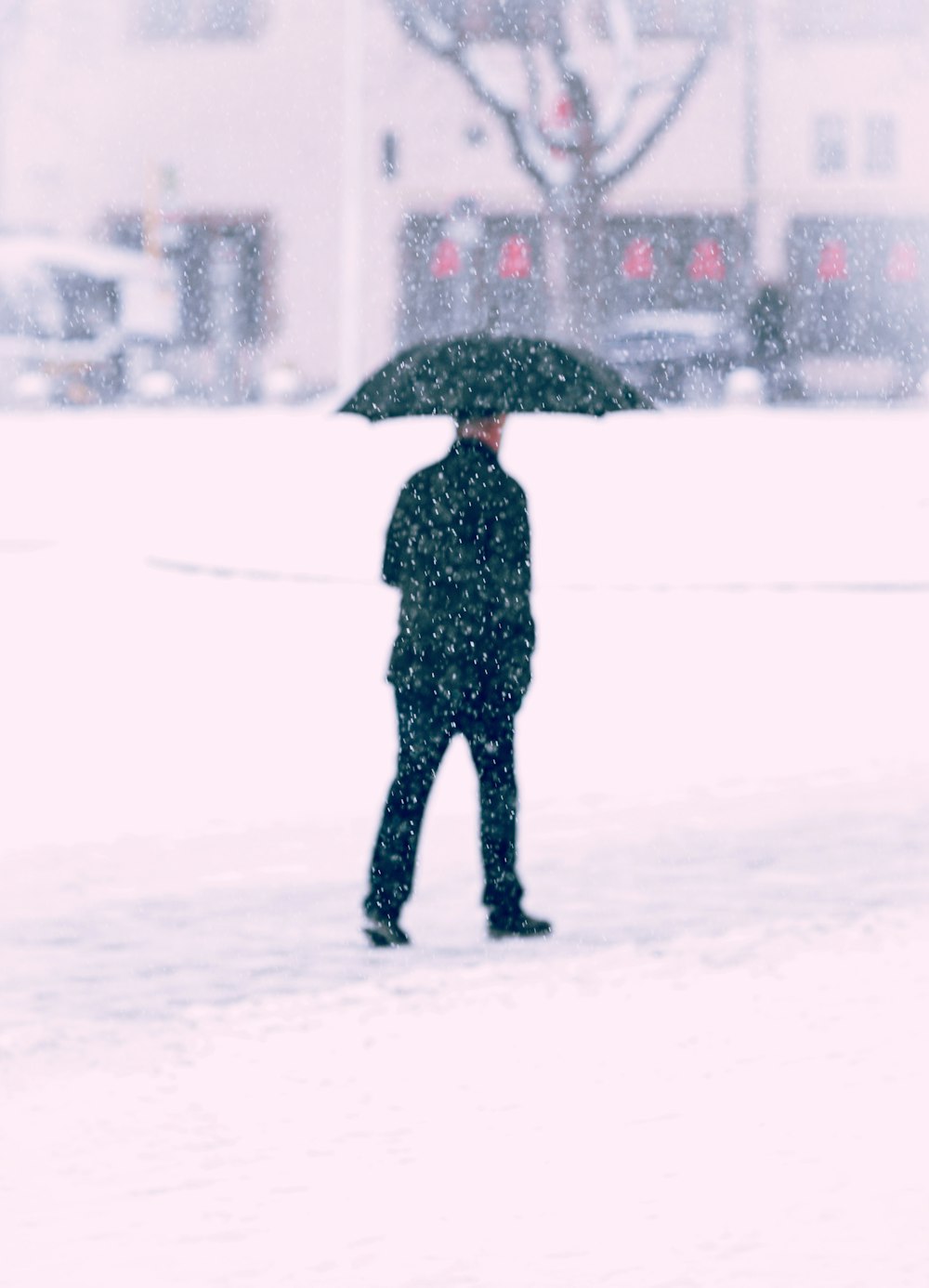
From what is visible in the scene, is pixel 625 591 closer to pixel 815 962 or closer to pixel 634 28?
pixel 815 962

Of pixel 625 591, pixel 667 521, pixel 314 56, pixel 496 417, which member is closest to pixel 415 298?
pixel 314 56

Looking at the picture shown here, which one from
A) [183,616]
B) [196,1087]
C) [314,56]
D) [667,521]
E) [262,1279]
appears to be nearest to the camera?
[262,1279]

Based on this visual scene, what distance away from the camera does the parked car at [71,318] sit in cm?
4491

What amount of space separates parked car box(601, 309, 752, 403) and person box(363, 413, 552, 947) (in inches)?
1469

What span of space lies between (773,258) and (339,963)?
42.9m

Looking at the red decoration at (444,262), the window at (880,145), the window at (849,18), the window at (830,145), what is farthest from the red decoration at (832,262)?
the red decoration at (444,262)

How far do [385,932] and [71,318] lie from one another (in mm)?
39667

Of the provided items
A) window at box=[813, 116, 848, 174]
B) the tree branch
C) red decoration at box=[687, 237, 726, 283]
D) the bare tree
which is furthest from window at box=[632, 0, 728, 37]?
the tree branch

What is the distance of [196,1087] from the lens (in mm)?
5805

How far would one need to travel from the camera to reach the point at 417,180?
160ft

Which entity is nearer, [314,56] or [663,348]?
[663,348]

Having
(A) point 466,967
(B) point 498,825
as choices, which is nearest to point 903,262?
(B) point 498,825

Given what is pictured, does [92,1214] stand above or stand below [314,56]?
below

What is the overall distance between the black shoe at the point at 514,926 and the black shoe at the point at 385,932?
267 millimetres
